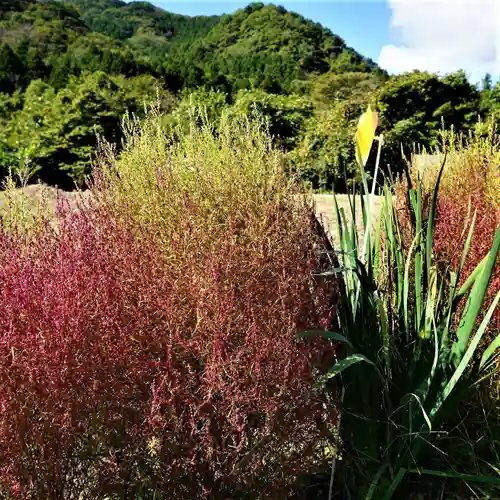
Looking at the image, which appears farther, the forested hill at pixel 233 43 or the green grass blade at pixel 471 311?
the forested hill at pixel 233 43

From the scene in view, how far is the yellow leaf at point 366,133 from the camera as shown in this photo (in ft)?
7.09

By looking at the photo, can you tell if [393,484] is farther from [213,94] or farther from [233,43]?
[233,43]

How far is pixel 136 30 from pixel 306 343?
6762 cm

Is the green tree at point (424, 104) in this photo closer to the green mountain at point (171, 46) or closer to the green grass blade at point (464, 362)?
the green mountain at point (171, 46)

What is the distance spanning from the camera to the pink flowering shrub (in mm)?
1683

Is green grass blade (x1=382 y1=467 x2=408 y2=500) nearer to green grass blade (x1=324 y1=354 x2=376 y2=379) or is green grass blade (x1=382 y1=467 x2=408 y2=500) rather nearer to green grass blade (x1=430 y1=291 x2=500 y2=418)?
green grass blade (x1=430 y1=291 x2=500 y2=418)

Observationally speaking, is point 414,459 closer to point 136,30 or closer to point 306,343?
point 306,343

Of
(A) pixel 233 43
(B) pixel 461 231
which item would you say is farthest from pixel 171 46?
(B) pixel 461 231

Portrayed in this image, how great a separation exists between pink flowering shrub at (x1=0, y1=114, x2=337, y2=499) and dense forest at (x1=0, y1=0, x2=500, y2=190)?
2.19 feet

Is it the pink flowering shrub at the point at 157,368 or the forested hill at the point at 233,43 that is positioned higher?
the forested hill at the point at 233,43

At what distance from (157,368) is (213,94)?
13359 mm

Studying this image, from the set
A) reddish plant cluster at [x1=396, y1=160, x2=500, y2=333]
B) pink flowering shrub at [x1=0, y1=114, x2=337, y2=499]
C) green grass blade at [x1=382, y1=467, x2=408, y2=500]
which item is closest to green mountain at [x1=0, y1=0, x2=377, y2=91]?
reddish plant cluster at [x1=396, y1=160, x2=500, y2=333]

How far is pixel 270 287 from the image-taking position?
2.00m

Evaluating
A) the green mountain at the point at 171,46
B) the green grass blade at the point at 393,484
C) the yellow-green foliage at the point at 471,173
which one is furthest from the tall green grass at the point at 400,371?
the green mountain at the point at 171,46
